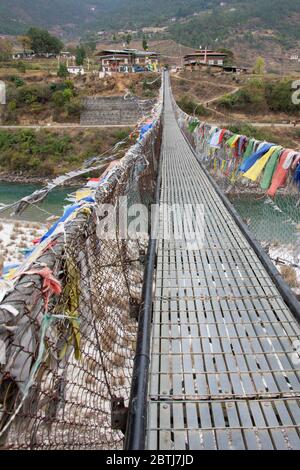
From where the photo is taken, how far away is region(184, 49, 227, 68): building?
3769 cm

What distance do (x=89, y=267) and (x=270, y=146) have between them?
264 centimetres

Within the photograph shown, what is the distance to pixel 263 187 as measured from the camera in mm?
3666

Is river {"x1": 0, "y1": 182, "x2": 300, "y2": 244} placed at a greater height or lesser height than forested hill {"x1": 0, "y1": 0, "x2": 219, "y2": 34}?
lesser

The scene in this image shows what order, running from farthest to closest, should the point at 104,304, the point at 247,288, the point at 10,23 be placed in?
the point at 10,23
the point at 247,288
the point at 104,304

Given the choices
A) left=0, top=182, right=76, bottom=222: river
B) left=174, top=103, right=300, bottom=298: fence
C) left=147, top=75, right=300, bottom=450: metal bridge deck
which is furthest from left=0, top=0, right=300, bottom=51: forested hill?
left=147, top=75, right=300, bottom=450: metal bridge deck

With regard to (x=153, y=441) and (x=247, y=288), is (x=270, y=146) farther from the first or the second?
(x=153, y=441)

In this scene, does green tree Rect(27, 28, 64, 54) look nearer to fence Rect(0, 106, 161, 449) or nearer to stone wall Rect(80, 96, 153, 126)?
stone wall Rect(80, 96, 153, 126)

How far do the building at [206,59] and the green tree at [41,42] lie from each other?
1808cm

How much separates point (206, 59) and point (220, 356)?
42.0 metres

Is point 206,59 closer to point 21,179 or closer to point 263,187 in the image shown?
point 21,179

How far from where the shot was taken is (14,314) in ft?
2.59

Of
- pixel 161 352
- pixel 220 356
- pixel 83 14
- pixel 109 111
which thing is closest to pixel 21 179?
pixel 109 111

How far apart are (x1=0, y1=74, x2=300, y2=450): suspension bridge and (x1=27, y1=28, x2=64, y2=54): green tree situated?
170 feet
